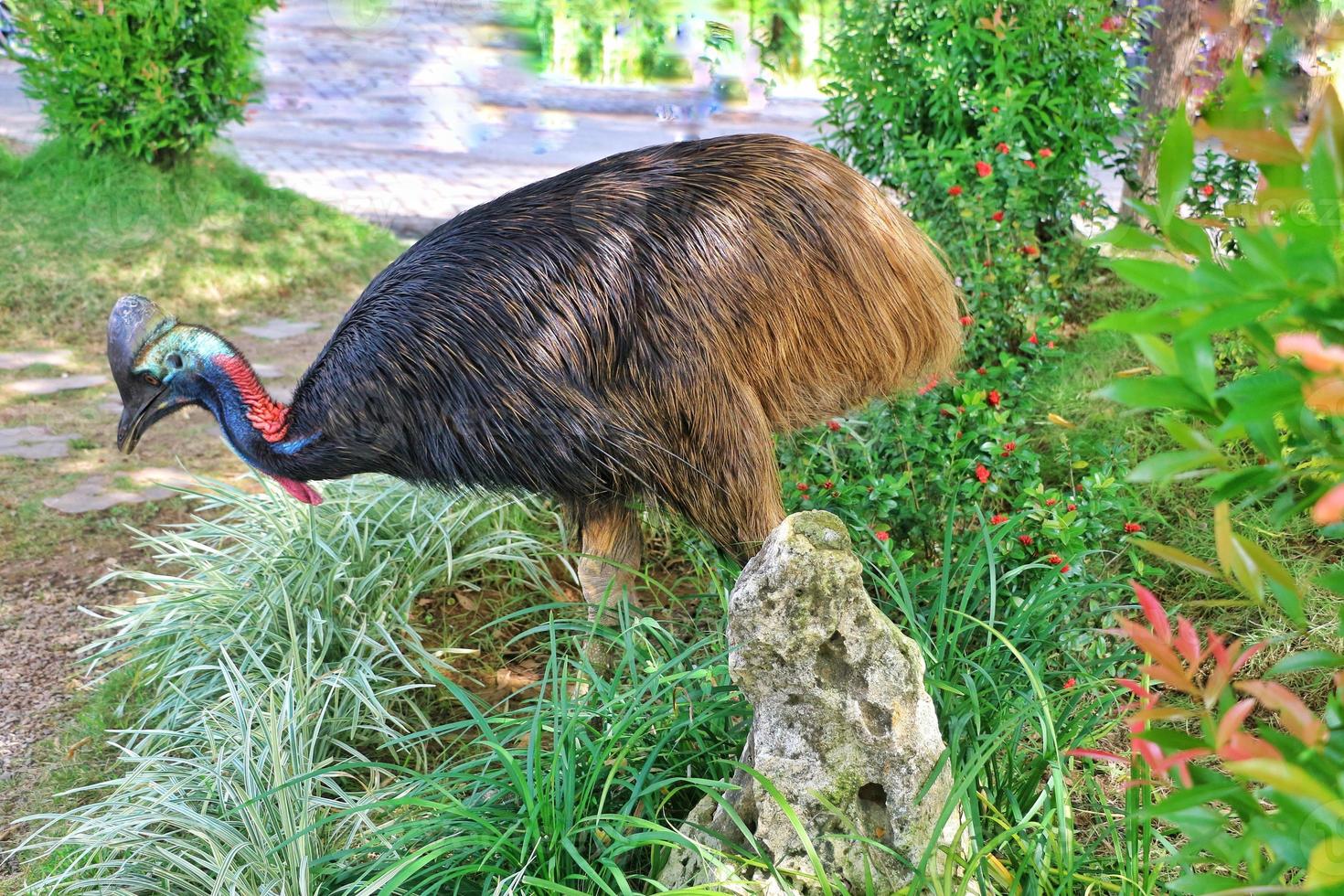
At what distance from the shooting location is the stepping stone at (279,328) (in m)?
6.76

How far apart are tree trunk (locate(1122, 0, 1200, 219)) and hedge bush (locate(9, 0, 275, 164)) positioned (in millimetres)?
5193

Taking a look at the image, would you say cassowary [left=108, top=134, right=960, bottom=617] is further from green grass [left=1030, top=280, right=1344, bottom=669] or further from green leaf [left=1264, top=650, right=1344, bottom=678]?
green leaf [left=1264, top=650, right=1344, bottom=678]

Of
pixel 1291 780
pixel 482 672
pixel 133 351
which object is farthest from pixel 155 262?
pixel 1291 780

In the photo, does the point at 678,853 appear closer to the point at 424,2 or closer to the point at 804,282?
the point at 804,282

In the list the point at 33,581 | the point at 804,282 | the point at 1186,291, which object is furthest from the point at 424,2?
the point at 1186,291

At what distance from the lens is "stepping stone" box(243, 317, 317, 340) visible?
22.2ft

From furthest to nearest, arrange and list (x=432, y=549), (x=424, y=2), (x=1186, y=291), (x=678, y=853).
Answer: (x=424, y=2) → (x=432, y=549) → (x=678, y=853) → (x=1186, y=291)

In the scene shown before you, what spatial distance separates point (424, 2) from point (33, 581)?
1295cm

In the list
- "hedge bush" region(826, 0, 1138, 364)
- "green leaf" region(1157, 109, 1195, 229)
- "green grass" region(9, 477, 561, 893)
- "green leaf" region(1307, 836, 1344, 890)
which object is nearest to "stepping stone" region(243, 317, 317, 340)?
"green grass" region(9, 477, 561, 893)

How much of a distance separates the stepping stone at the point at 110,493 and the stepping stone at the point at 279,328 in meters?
1.58

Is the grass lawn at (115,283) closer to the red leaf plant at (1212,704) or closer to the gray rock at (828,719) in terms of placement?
the gray rock at (828,719)

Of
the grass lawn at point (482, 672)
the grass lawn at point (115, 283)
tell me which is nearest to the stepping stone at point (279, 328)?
the grass lawn at point (115, 283)

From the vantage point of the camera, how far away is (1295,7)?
150 centimetres

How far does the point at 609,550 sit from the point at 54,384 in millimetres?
4035
